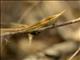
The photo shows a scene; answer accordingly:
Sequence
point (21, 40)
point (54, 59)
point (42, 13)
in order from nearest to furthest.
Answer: point (54, 59) → point (21, 40) → point (42, 13)

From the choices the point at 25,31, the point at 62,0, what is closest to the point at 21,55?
the point at 62,0

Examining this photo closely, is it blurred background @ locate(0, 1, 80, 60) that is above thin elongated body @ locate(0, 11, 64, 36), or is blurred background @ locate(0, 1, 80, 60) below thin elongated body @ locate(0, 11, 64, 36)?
above

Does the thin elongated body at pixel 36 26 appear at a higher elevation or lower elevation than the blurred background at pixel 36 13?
lower

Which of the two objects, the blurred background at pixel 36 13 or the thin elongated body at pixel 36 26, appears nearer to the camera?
the thin elongated body at pixel 36 26

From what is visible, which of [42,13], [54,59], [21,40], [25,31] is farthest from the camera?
[42,13]

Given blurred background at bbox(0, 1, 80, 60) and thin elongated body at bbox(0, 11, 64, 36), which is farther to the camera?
blurred background at bbox(0, 1, 80, 60)

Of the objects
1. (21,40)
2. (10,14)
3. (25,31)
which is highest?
(10,14)

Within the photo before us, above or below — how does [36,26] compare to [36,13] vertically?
below

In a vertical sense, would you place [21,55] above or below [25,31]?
above

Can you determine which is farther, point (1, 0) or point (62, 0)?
point (62, 0)

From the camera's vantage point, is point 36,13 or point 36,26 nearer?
point 36,26

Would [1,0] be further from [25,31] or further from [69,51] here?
[25,31]
